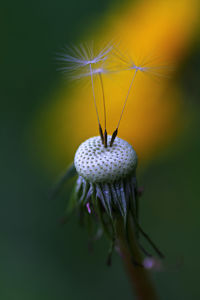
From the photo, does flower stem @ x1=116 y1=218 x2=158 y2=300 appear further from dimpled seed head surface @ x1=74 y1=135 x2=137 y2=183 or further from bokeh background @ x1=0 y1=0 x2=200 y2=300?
bokeh background @ x1=0 y1=0 x2=200 y2=300

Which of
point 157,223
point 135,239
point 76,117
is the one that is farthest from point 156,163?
point 135,239

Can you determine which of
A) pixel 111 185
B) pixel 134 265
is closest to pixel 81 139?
pixel 134 265

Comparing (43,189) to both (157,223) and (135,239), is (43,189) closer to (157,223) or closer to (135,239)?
(157,223)

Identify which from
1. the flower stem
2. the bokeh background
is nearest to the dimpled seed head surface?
the flower stem

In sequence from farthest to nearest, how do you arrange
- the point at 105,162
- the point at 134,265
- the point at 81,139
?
1. the point at 81,139
2. the point at 134,265
3. the point at 105,162

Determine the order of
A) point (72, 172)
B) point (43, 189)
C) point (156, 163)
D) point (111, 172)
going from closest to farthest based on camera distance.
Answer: point (111, 172)
point (72, 172)
point (156, 163)
point (43, 189)

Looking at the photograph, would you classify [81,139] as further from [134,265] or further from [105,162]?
[105,162]

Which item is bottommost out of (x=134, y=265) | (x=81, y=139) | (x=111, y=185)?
(x=134, y=265)
